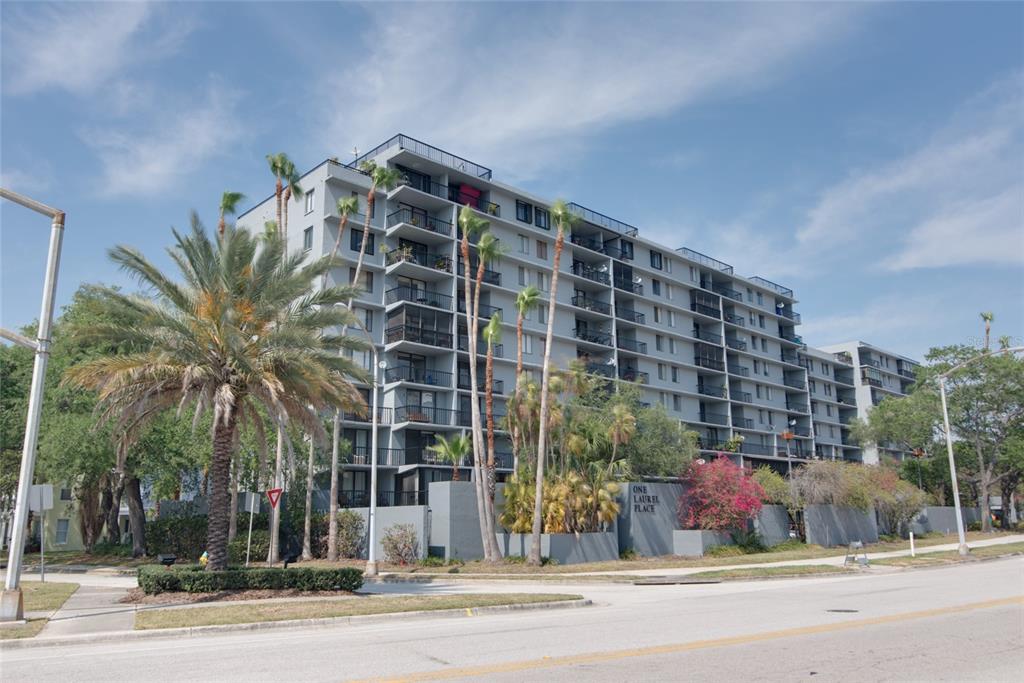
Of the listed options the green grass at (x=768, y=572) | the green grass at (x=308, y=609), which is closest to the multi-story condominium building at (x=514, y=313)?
the green grass at (x=768, y=572)

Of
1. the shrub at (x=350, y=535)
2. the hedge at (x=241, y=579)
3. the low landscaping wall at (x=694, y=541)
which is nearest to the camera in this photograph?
the hedge at (x=241, y=579)

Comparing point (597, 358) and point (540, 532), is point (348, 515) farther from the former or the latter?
A: point (597, 358)

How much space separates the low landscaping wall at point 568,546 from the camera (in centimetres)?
3459

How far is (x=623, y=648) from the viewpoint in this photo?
11156 millimetres

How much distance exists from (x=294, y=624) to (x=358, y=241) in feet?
123

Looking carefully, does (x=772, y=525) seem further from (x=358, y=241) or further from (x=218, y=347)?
(x=218, y=347)

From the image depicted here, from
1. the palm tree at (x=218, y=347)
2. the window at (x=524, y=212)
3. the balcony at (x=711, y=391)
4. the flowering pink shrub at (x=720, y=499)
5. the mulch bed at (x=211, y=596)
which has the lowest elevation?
the mulch bed at (x=211, y=596)

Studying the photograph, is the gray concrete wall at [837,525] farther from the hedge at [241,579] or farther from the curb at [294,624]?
the hedge at [241,579]

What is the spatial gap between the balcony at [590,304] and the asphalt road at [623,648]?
43736 millimetres

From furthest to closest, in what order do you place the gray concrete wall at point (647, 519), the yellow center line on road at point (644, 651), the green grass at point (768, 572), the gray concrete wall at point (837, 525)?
1. the gray concrete wall at point (837, 525)
2. the gray concrete wall at point (647, 519)
3. the green grass at point (768, 572)
4. the yellow center line on road at point (644, 651)

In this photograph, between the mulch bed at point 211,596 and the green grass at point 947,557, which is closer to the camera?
the mulch bed at point 211,596

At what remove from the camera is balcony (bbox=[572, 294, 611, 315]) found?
199 ft

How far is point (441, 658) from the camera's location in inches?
414

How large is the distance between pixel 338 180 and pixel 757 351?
46.9 m
